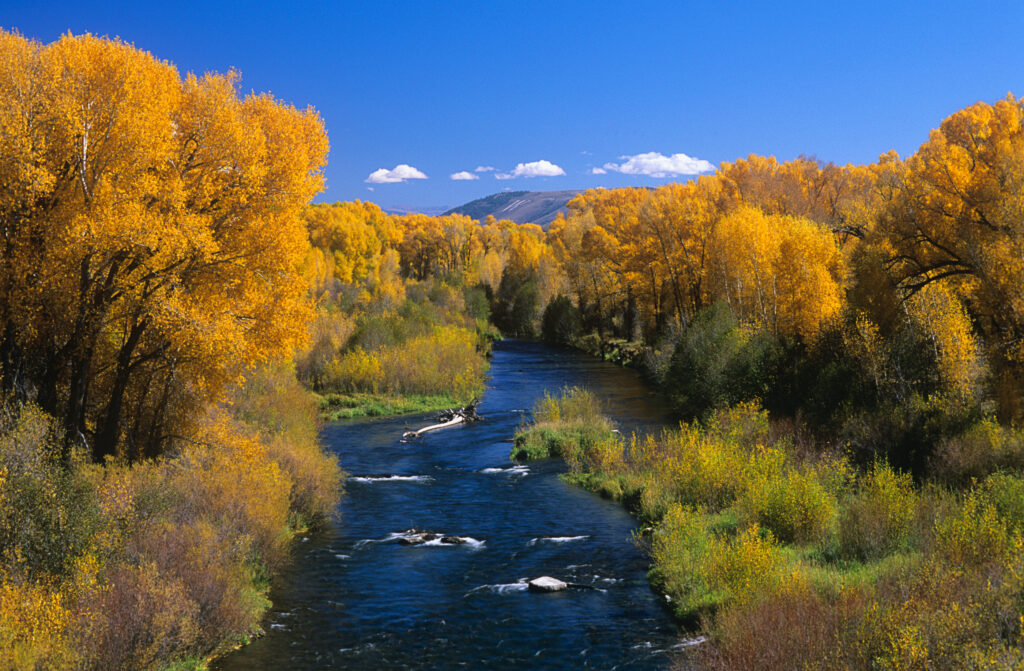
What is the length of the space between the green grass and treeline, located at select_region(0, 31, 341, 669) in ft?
53.2

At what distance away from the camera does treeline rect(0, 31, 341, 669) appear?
38.1ft

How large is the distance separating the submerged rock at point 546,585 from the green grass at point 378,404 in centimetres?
2317

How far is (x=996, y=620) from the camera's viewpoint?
8836 mm

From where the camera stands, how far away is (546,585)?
16109mm

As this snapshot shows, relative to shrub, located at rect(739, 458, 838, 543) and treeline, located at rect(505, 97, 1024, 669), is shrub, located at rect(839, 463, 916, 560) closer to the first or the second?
treeline, located at rect(505, 97, 1024, 669)

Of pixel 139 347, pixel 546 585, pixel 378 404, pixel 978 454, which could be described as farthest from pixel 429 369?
pixel 978 454

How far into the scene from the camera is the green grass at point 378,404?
3891 cm

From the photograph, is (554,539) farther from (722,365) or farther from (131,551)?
(722,365)

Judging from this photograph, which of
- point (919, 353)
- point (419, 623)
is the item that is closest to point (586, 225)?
point (919, 353)

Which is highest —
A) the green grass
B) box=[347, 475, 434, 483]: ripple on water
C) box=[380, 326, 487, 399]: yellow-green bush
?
box=[380, 326, 487, 399]: yellow-green bush

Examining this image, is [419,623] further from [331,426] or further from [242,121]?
[331,426]

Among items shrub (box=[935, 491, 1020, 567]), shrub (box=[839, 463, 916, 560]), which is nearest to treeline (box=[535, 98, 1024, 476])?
shrub (box=[839, 463, 916, 560])

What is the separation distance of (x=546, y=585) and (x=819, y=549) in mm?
6065

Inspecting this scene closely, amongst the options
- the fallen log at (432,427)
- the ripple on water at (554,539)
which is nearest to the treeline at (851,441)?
the ripple on water at (554,539)
